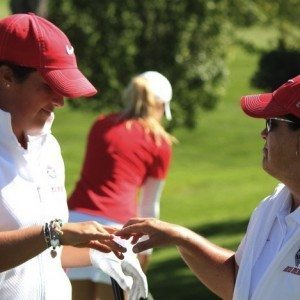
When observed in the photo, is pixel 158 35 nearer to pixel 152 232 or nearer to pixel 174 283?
pixel 174 283

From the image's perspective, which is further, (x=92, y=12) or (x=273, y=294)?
(x=92, y=12)

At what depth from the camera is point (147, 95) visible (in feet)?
24.9

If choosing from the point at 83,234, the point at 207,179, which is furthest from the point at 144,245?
the point at 207,179

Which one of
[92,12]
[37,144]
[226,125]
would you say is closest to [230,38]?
[92,12]

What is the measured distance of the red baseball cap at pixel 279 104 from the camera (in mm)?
3987

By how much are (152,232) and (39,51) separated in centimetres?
76

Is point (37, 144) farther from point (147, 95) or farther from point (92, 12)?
point (92, 12)

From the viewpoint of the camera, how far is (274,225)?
13.2 ft

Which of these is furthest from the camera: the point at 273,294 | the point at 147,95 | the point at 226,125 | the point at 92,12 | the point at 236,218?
the point at 226,125

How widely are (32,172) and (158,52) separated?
13.7 meters

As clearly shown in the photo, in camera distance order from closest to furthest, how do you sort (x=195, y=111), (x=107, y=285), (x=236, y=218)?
(x=107, y=285) < (x=236, y=218) < (x=195, y=111)

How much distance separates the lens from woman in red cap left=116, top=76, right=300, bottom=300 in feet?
12.7

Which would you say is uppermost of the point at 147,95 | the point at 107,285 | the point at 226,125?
the point at 147,95

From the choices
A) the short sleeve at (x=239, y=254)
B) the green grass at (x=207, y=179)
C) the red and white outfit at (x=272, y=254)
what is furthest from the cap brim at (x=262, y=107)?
the green grass at (x=207, y=179)
